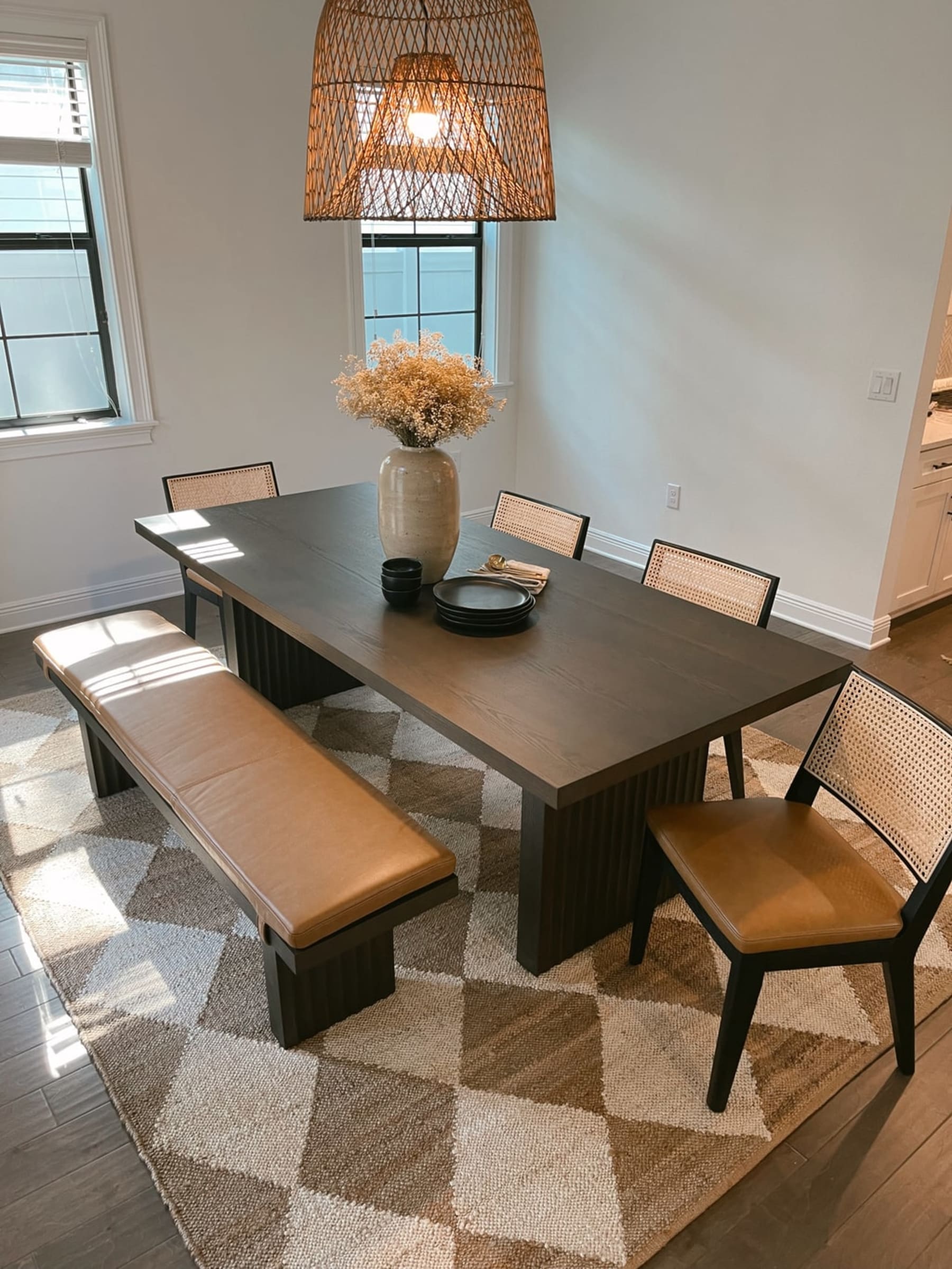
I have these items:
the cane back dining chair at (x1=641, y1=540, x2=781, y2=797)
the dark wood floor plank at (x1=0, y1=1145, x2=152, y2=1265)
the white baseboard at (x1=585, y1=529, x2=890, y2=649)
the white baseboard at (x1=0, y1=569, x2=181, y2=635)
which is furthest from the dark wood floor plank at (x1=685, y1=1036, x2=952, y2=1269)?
the white baseboard at (x1=0, y1=569, x2=181, y2=635)

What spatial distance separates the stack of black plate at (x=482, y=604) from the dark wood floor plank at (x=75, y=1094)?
1293 millimetres

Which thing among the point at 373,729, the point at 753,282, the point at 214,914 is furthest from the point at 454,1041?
the point at 753,282

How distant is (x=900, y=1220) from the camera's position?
5.62 ft

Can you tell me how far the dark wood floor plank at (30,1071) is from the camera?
196 cm

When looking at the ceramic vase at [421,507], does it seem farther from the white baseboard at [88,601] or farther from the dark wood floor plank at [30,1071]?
the white baseboard at [88,601]

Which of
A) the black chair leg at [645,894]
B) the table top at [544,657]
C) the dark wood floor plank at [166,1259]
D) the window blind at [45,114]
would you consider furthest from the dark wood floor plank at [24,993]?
the window blind at [45,114]

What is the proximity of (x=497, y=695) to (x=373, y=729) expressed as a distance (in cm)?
138

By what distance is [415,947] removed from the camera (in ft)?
7.71

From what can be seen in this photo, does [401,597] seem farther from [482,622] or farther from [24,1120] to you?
[24,1120]

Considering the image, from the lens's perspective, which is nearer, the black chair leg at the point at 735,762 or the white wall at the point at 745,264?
the black chair leg at the point at 735,762

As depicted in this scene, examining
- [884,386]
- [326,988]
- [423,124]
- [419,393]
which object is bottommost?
[326,988]

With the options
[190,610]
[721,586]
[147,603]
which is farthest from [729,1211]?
[147,603]

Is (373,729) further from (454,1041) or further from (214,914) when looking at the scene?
(454,1041)

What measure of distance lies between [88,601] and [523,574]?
100 inches
